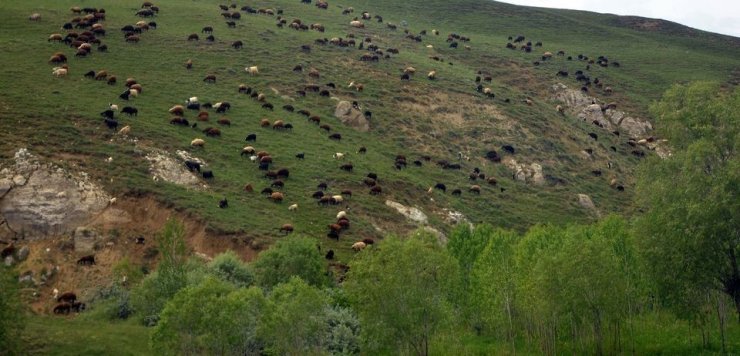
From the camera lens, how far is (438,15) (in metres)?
155

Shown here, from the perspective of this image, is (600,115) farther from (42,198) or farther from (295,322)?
(295,322)

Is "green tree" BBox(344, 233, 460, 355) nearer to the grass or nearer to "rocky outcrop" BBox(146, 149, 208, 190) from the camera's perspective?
the grass

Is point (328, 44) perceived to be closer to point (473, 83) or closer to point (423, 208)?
point (473, 83)

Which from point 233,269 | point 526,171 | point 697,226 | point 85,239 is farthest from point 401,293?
point 526,171

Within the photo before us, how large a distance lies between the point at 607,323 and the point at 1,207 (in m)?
43.2

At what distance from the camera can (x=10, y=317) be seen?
126 feet

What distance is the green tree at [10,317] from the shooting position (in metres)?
38.4

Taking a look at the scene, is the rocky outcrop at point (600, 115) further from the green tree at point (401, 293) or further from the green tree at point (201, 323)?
the green tree at point (201, 323)

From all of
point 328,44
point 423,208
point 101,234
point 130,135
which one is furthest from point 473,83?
point 101,234

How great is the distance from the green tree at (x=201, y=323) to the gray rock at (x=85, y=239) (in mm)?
20956

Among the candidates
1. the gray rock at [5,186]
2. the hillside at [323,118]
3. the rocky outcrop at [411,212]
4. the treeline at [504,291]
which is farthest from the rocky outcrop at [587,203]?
the gray rock at [5,186]

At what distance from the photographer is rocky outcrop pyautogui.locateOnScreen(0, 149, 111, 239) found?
59.3m

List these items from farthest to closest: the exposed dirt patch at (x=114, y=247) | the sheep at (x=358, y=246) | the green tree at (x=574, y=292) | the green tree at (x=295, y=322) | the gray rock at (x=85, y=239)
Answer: the sheep at (x=358, y=246), the gray rock at (x=85, y=239), the exposed dirt patch at (x=114, y=247), the green tree at (x=574, y=292), the green tree at (x=295, y=322)

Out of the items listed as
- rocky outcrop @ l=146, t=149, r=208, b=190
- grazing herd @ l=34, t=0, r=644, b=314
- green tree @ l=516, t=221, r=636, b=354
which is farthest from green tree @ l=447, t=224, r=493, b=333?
rocky outcrop @ l=146, t=149, r=208, b=190
